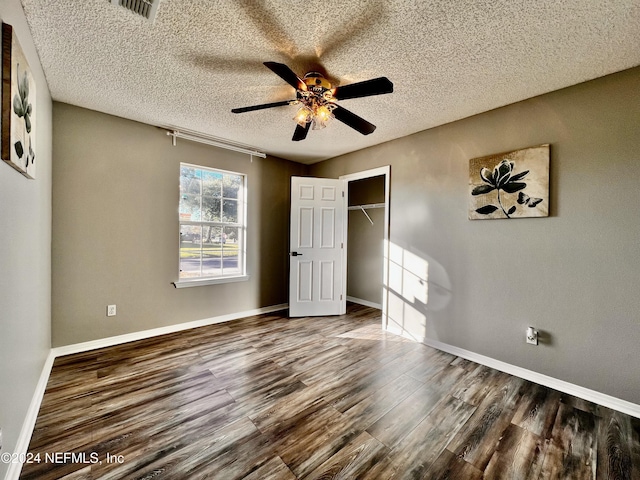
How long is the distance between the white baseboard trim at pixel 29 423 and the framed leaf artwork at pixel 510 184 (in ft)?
11.9

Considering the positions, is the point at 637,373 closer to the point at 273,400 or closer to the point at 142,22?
the point at 273,400

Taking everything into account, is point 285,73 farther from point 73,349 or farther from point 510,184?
point 73,349

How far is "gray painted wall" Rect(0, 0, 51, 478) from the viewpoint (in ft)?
4.02

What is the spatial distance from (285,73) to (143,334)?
125 inches

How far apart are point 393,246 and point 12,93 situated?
11.0 feet

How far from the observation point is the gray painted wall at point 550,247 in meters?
1.96

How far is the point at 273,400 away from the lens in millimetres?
1986

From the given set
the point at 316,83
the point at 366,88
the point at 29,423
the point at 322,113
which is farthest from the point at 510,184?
the point at 29,423

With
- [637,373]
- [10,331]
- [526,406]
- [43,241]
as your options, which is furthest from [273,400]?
[637,373]

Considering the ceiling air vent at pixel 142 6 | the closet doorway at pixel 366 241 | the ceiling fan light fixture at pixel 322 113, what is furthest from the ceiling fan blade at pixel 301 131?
the closet doorway at pixel 366 241

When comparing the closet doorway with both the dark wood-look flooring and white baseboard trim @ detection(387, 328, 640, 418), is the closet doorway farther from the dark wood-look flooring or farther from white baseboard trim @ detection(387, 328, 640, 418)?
the dark wood-look flooring

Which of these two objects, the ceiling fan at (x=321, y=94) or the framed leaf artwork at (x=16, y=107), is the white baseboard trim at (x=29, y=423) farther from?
the ceiling fan at (x=321, y=94)

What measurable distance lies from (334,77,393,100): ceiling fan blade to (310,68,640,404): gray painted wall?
1561mm

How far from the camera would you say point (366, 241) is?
4.93 metres
